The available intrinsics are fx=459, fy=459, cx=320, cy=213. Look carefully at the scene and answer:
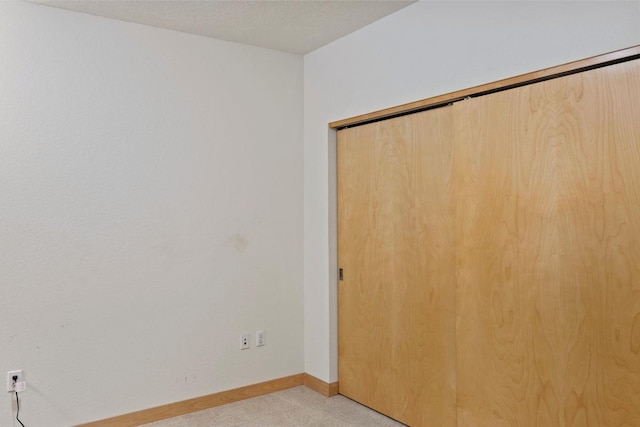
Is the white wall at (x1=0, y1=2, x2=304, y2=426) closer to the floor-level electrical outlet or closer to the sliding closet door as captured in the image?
the floor-level electrical outlet

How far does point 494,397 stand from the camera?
7.66 ft

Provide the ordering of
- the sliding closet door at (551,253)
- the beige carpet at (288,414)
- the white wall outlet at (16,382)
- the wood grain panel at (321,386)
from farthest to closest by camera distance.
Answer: the wood grain panel at (321,386), the beige carpet at (288,414), the white wall outlet at (16,382), the sliding closet door at (551,253)

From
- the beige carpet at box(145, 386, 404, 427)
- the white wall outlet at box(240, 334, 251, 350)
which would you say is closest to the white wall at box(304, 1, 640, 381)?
the beige carpet at box(145, 386, 404, 427)

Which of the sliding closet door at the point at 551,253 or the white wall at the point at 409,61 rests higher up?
the white wall at the point at 409,61

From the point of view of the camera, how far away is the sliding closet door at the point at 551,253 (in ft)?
6.19

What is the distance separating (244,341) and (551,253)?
7.34 ft

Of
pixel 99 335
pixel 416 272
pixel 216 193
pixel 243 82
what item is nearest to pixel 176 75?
pixel 243 82

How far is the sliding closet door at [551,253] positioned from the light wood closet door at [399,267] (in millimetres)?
179

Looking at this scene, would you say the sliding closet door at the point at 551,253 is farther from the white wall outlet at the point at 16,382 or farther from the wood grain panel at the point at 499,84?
the white wall outlet at the point at 16,382

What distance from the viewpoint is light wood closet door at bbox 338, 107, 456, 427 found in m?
2.68

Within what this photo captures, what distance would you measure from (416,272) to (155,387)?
1.88 metres

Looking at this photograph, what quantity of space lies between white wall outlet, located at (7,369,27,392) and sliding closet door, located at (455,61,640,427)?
2.49 m

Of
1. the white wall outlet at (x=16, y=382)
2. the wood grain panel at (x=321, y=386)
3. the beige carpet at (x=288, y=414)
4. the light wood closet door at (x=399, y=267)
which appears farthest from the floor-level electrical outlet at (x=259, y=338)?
the white wall outlet at (x=16, y=382)

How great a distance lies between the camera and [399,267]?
296 centimetres
